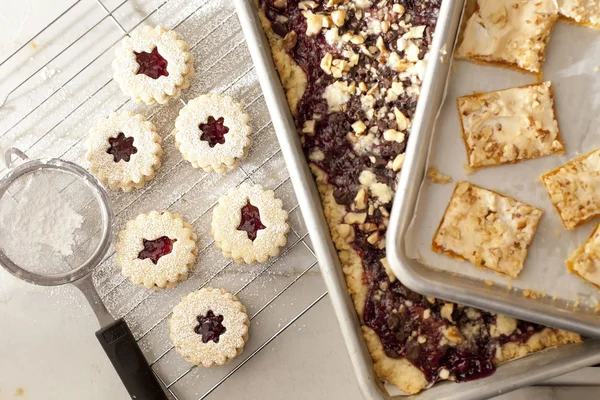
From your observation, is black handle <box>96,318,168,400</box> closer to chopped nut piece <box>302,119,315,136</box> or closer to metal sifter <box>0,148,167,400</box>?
metal sifter <box>0,148,167,400</box>

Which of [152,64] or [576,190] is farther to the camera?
[152,64]

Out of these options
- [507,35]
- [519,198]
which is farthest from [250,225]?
[507,35]

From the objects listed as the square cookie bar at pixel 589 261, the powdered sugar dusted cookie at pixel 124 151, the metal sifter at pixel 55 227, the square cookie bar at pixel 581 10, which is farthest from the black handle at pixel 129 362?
the square cookie bar at pixel 581 10

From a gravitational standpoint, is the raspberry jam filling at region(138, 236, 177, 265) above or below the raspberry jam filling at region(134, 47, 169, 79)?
below

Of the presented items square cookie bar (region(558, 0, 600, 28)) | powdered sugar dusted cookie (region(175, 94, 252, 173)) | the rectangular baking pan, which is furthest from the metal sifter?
square cookie bar (region(558, 0, 600, 28))

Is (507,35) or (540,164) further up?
(507,35)

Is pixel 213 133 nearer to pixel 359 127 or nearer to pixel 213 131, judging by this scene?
pixel 213 131
